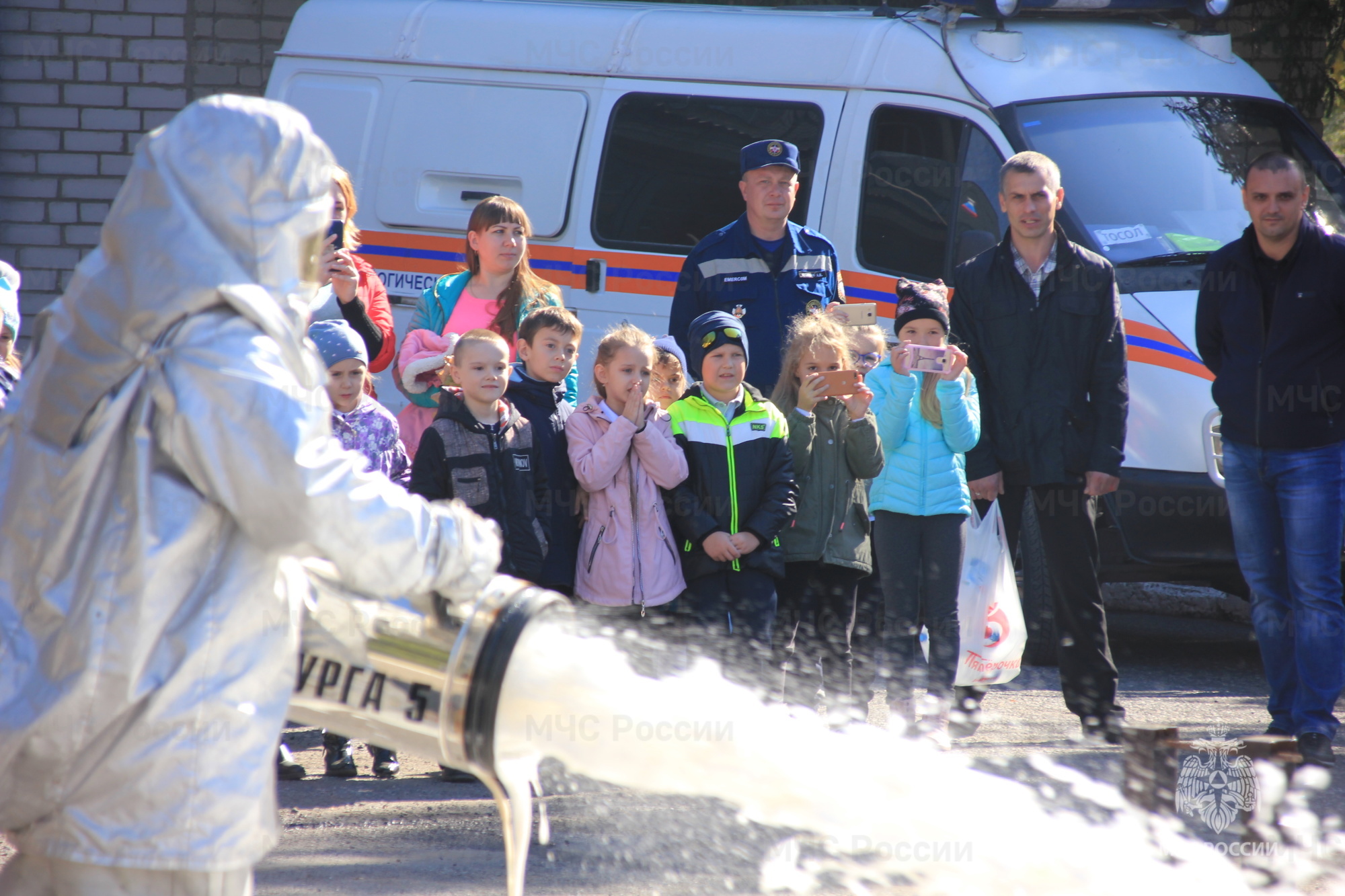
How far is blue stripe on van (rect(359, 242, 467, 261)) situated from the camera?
8375 millimetres

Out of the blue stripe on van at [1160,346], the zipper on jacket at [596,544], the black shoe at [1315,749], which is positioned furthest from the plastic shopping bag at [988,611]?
the zipper on jacket at [596,544]

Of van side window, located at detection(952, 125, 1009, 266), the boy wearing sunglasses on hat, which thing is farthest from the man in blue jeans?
the boy wearing sunglasses on hat

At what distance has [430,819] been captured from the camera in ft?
15.9

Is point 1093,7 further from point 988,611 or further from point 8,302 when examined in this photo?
point 8,302

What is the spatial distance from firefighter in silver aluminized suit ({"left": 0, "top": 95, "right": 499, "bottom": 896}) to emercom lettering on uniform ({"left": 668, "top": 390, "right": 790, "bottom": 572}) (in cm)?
332

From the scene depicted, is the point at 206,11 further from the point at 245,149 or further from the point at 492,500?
the point at 245,149

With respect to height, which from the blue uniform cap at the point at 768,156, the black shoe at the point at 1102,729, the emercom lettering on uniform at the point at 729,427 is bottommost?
the black shoe at the point at 1102,729

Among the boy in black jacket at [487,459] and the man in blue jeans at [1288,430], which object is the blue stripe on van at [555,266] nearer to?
the boy in black jacket at [487,459]

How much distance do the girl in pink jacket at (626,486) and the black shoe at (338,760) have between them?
1.08m

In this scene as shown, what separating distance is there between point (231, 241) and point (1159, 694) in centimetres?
564

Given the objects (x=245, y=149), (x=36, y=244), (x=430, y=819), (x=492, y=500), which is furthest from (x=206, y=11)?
(x=245, y=149)

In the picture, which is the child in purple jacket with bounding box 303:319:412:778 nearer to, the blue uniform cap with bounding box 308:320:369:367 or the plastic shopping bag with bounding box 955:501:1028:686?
the blue uniform cap with bounding box 308:320:369:367

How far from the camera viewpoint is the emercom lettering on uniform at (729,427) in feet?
18.4

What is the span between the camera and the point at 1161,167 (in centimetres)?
733
